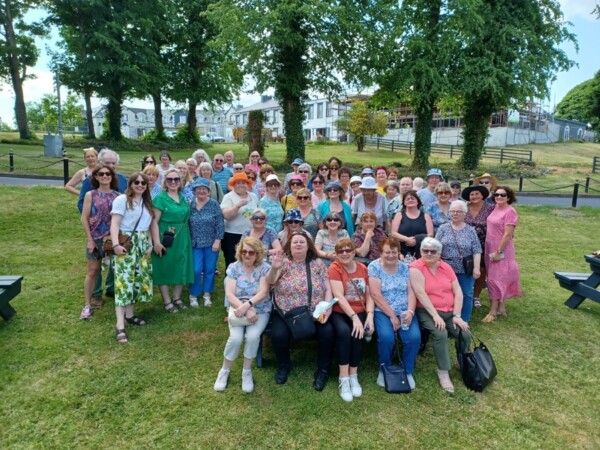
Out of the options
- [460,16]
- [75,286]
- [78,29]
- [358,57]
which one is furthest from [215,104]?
[75,286]

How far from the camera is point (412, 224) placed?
516cm

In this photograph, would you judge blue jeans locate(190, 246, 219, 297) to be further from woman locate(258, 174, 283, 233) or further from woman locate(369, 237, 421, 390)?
woman locate(369, 237, 421, 390)

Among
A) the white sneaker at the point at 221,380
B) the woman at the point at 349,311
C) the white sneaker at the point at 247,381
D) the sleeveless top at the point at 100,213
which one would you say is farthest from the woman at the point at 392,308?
the sleeveless top at the point at 100,213

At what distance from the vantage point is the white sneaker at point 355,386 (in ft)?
12.9

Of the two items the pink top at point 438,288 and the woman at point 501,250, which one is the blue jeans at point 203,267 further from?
the woman at point 501,250

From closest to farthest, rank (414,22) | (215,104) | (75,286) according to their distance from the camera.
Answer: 1. (75,286)
2. (414,22)
3. (215,104)

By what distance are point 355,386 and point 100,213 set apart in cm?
351

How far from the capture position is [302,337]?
13.1ft

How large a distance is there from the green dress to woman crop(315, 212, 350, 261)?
71.4 inches

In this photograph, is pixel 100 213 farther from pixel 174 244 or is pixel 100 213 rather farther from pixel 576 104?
pixel 576 104

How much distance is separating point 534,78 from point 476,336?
1985 centimetres

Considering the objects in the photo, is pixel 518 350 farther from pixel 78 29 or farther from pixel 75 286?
pixel 78 29

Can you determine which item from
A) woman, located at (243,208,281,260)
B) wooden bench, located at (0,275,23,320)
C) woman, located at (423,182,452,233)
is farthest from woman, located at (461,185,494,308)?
wooden bench, located at (0,275,23,320)

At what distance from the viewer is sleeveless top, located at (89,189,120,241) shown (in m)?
4.98
